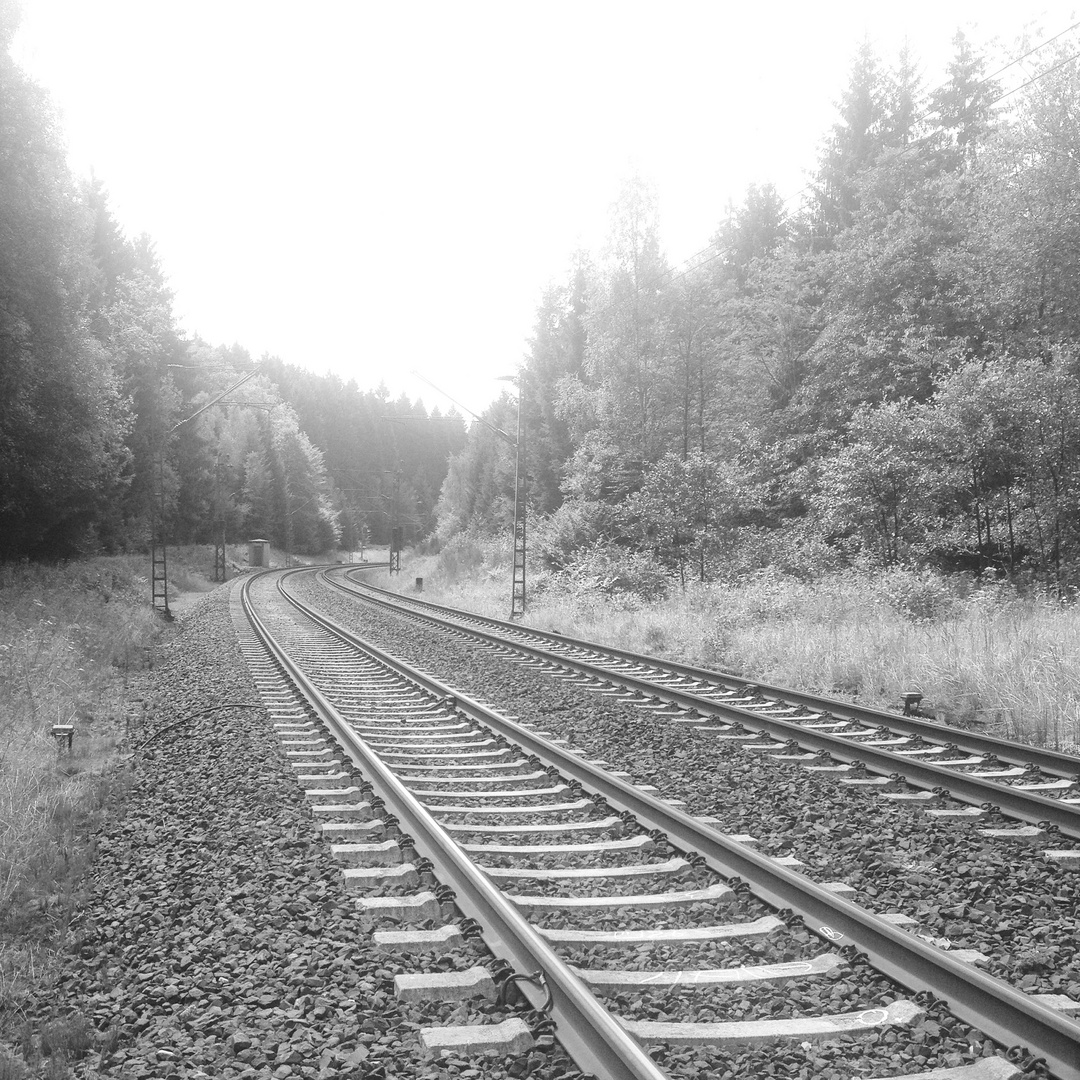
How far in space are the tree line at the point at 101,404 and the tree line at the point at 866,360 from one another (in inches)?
383

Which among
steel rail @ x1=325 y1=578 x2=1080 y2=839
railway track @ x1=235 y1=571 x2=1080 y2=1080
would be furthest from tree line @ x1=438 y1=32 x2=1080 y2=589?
railway track @ x1=235 y1=571 x2=1080 y2=1080

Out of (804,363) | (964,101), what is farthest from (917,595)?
(964,101)

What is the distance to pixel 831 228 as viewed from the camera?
29.0 metres

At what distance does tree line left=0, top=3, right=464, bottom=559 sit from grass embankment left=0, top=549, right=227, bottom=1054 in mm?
5101

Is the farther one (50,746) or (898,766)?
(50,746)

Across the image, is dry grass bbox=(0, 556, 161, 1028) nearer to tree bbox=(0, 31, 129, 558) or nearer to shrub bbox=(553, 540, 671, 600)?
tree bbox=(0, 31, 129, 558)

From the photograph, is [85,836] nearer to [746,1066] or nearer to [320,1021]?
[320,1021]

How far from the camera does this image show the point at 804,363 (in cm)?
2606

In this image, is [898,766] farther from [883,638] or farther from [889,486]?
[889,486]

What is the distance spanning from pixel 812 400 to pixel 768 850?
20987mm

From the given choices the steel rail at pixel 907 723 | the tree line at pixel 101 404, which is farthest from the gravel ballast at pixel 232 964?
the tree line at pixel 101 404

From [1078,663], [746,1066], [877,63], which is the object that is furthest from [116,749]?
[877,63]

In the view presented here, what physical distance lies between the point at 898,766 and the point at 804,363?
70.3 ft

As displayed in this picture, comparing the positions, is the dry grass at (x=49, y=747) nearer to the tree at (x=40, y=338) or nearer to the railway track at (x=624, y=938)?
the railway track at (x=624, y=938)
